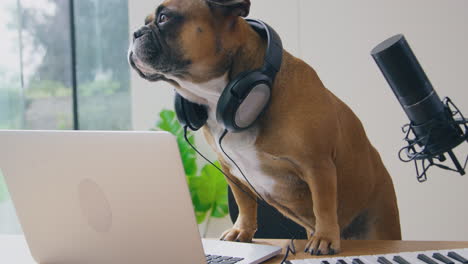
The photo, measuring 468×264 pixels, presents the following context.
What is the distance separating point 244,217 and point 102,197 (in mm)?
501

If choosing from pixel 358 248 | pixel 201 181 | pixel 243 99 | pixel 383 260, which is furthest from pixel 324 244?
pixel 201 181

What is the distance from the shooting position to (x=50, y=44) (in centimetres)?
367

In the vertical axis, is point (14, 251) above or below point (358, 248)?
below

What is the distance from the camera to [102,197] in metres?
0.99

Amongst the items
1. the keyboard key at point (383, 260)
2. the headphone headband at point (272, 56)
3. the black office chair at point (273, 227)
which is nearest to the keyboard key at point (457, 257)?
the keyboard key at point (383, 260)

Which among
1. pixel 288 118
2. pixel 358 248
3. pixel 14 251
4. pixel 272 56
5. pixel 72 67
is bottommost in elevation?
pixel 72 67

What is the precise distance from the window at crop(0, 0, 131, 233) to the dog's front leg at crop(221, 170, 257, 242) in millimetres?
2253

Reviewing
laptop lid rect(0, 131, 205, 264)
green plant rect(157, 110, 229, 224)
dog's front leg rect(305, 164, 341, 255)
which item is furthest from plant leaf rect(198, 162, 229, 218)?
laptop lid rect(0, 131, 205, 264)

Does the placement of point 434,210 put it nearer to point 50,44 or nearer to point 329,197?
point 329,197

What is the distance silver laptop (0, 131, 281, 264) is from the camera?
925 mm

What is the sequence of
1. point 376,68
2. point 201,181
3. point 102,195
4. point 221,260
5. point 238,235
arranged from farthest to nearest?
1. point 201,181
2. point 376,68
3. point 238,235
4. point 221,260
5. point 102,195

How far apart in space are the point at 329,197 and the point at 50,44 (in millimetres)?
2839

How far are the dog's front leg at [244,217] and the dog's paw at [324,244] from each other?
0.21 meters

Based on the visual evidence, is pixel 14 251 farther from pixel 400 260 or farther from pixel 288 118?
pixel 400 260
